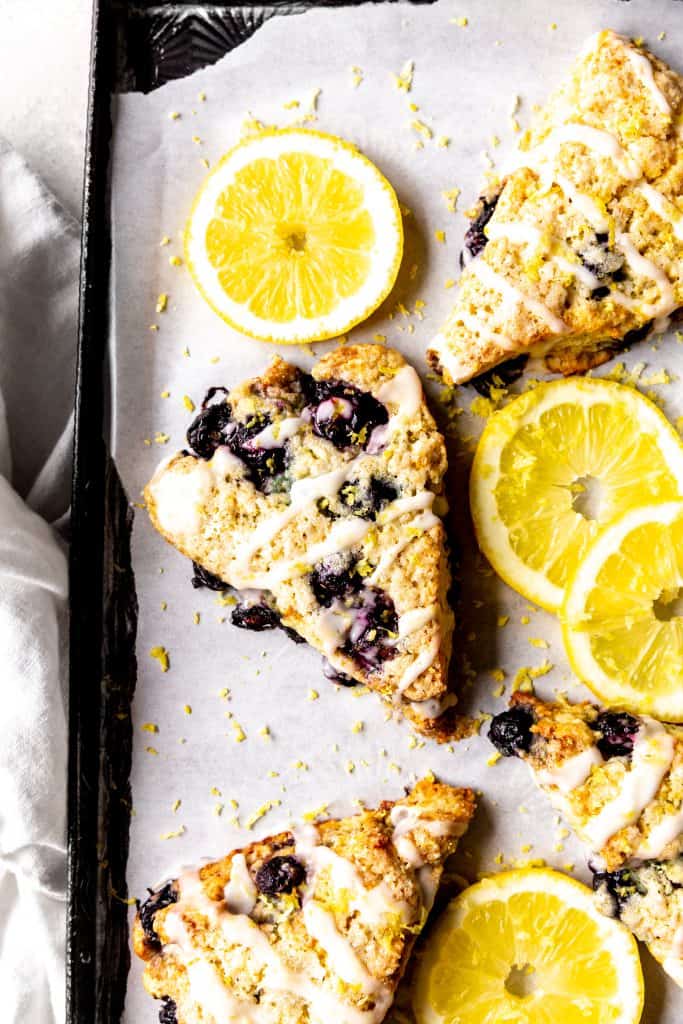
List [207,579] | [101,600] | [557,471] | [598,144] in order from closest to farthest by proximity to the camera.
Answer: [598,144], [557,471], [207,579], [101,600]

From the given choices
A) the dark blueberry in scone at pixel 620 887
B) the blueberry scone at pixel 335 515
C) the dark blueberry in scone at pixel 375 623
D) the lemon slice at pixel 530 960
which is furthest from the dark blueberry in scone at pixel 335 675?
the dark blueberry in scone at pixel 620 887

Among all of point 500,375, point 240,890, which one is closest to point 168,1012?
point 240,890

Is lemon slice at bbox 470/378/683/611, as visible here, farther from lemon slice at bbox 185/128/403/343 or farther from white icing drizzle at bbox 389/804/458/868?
white icing drizzle at bbox 389/804/458/868

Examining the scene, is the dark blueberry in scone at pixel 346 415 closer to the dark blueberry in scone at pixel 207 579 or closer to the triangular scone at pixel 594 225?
the triangular scone at pixel 594 225

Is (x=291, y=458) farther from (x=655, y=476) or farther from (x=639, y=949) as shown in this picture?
(x=639, y=949)

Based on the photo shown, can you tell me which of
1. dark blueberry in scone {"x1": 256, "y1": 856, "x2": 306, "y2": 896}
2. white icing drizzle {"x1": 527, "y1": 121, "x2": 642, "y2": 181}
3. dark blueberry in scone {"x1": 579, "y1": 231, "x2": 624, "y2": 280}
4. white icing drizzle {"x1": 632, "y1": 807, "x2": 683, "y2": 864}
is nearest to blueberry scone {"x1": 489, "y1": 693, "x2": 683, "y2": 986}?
white icing drizzle {"x1": 632, "y1": 807, "x2": 683, "y2": 864}

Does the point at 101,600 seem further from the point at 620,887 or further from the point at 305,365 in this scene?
the point at 620,887

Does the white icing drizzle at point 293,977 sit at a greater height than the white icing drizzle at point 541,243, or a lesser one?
lesser
